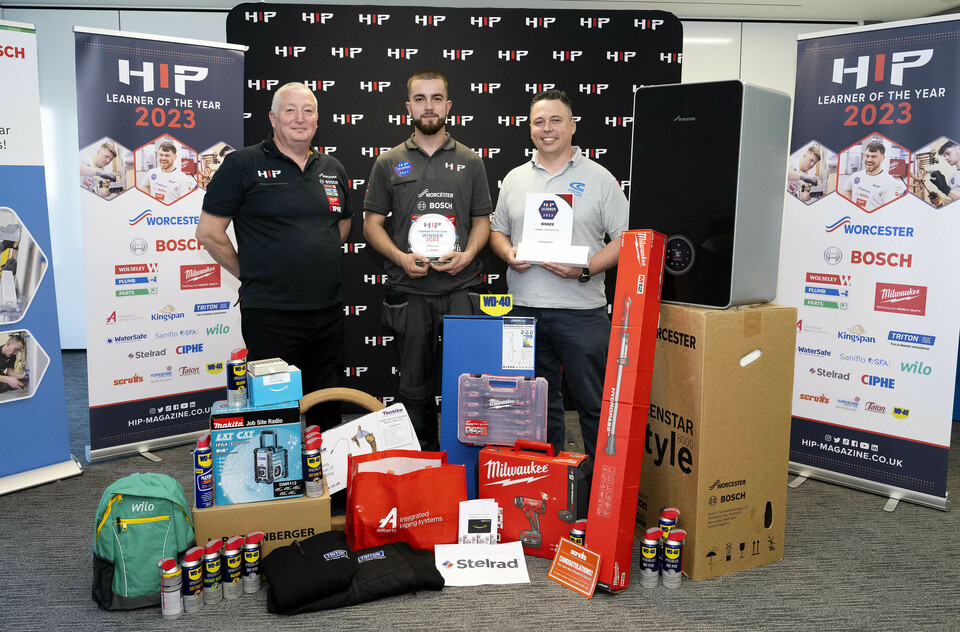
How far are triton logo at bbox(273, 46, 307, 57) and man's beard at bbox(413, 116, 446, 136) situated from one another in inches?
54.4

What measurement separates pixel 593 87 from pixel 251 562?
3.23 meters

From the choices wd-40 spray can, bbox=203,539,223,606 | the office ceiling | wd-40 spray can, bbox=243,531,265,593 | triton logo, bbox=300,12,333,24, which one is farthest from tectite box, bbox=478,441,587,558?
the office ceiling

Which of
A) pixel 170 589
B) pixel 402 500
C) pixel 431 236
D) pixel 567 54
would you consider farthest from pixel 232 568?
pixel 567 54

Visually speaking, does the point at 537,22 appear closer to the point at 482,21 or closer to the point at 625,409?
the point at 482,21

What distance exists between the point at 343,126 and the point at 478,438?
7.35 feet

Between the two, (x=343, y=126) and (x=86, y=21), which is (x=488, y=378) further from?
(x=86, y=21)

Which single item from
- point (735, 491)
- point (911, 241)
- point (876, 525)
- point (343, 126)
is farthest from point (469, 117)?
point (876, 525)

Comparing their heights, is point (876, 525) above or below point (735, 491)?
below

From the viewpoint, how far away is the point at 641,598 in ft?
7.11

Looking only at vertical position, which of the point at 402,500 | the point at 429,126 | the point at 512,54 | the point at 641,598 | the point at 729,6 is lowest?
the point at 641,598

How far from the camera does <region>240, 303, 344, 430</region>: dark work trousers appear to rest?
2.82 m

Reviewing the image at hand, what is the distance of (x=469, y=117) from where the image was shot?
406 cm

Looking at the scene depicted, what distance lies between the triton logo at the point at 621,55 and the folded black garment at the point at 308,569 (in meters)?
3.18

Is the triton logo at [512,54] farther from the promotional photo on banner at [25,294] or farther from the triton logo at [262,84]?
the promotional photo on banner at [25,294]
